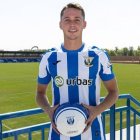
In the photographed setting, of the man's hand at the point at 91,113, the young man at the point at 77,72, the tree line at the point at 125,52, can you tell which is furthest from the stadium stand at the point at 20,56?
the man's hand at the point at 91,113

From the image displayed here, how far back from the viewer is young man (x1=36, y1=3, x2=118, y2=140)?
2688mm

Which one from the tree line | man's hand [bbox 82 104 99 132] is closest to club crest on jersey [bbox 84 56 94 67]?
man's hand [bbox 82 104 99 132]

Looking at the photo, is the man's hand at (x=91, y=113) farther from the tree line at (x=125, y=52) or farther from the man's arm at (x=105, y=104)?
the tree line at (x=125, y=52)

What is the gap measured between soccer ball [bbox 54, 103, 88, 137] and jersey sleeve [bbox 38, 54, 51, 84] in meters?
0.38

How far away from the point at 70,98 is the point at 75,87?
0.36 ft

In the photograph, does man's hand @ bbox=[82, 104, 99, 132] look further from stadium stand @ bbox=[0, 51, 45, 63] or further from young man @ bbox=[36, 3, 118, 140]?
stadium stand @ bbox=[0, 51, 45, 63]

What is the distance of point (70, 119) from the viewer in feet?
8.16

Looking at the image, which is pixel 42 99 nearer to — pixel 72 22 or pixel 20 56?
pixel 72 22

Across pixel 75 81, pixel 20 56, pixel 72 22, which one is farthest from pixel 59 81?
pixel 20 56

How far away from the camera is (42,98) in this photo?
280 cm

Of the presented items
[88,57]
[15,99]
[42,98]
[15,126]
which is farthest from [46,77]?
[15,99]

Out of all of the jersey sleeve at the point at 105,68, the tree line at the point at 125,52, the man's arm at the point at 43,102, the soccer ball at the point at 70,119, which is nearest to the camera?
the soccer ball at the point at 70,119

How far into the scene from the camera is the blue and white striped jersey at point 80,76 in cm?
271

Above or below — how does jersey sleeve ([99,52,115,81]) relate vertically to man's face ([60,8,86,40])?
below
